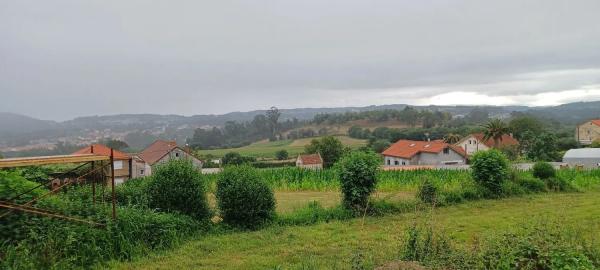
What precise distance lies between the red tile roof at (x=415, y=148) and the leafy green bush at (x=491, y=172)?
3879 centimetres

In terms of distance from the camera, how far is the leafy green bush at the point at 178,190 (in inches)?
441

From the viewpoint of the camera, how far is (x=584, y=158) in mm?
45094

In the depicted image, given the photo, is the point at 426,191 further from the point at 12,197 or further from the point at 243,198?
the point at 12,197

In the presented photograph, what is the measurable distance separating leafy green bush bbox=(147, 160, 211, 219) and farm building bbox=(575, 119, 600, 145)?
82.3m

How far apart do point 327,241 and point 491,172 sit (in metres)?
9.98

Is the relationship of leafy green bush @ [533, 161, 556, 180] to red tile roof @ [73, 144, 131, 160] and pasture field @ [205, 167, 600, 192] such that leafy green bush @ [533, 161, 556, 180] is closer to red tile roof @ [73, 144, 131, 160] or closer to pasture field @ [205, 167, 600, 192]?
pasture field @ [205, 167, 600, 192]

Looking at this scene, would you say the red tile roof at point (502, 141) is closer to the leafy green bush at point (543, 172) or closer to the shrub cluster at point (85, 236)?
the leafy green bush at point (543, 172)

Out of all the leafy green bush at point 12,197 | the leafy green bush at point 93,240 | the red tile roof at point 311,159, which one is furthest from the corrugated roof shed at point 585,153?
the leafy green bush at point 12,197

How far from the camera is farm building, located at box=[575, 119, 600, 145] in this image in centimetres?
7762

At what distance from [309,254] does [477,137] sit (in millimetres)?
61614

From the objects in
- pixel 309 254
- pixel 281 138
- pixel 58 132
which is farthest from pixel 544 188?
pixel 281 138

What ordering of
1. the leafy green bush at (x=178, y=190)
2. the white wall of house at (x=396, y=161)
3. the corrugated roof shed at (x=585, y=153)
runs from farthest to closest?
the white wall of house at (x=396, y=161), the corrugated roof shed at (x=585, y=153), the leafy green bush at (x=178, y=190)

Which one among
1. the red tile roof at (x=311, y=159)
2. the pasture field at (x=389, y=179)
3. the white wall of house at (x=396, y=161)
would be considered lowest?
the white wall of house at (x=396, y=161)

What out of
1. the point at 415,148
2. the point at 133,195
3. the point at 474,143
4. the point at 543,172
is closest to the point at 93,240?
the point at 133,195
